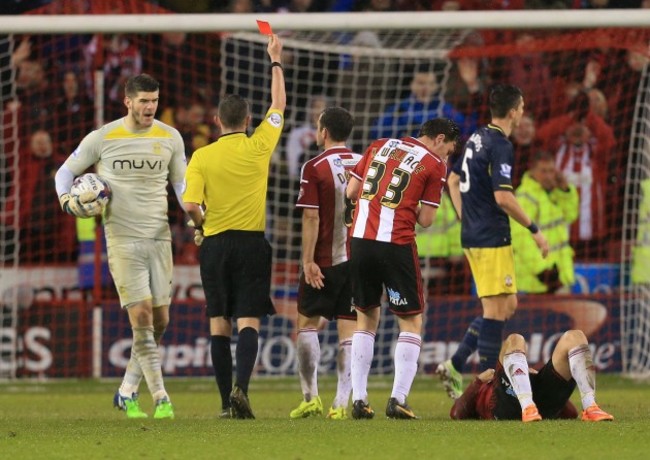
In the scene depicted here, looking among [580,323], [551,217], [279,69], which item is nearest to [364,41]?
[551,217]

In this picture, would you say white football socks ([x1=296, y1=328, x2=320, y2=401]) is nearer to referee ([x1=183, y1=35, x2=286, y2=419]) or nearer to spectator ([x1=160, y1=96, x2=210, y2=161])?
referee ([x1=183, y1=35, x2=286, y2=419])

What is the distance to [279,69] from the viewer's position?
9180mm

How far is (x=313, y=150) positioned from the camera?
14562mm

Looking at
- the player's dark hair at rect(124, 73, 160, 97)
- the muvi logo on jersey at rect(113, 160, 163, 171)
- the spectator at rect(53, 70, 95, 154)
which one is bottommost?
the muvi logo on jersey at rect(113, 160, 163, 171)

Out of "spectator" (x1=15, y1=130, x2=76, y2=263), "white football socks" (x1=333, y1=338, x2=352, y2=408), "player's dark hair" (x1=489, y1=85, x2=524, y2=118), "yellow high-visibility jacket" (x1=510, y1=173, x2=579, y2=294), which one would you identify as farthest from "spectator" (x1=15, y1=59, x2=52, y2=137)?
"white football socks" (x1=333, y1=338, x2=352, y2=408)

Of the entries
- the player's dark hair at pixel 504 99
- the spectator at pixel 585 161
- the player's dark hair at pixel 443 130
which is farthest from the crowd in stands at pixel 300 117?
the player's dark hair at pixel 443 130

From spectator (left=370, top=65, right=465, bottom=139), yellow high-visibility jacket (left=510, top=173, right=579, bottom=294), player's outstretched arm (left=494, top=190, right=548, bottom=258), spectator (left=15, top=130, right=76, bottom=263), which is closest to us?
player's outstretched arm (left=494, top=190, right=548, bottom=258)

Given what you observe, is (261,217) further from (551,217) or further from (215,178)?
(551,217)

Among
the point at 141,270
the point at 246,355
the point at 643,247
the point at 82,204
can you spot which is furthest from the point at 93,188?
the point at 643,247

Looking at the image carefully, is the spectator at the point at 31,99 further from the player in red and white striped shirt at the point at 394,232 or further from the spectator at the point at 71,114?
the player in red and white striped shirt at the point at 394,232

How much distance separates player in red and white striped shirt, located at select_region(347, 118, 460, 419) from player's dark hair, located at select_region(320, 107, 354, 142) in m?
0.57

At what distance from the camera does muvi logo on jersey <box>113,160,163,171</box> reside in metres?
9.30

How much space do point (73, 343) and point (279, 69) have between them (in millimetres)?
5067

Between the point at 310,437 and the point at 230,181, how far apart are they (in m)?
2.29
